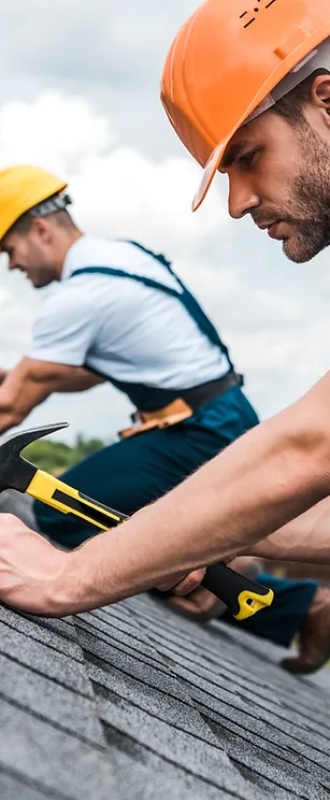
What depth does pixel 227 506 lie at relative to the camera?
1695mm

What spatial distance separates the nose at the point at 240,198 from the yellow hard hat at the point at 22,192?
8.60 feet

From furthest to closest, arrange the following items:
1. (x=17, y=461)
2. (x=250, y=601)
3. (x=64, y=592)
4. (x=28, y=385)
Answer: (x=28, y=385), (x=250, y=601), (x=17, y=461), (x=64, y=592)

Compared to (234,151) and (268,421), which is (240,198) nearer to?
(234,151)

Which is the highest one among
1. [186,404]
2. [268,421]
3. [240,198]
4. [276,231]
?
[240,198]

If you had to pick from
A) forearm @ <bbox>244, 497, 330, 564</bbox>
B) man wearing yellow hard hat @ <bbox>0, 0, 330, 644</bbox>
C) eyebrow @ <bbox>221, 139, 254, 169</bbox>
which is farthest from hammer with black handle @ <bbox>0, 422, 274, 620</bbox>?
eyebrow @ <bbox>221, 139, 254, 169</bbox>

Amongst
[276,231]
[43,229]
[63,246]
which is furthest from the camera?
[43,229]

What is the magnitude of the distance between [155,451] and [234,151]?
2137mm

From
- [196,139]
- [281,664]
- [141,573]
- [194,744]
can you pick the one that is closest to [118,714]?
[194,744]

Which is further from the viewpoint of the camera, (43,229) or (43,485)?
(43,229)

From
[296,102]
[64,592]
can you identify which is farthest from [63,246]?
[64,592]

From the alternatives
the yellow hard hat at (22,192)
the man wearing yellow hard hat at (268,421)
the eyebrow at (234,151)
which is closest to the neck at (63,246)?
the yellow hard hat at (22,192)

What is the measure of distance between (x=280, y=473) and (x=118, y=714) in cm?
50

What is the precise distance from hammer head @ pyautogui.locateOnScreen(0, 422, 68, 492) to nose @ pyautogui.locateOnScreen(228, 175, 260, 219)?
661 millimetres

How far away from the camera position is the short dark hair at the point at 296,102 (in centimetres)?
217
